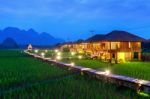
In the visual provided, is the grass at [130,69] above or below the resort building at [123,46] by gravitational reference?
below

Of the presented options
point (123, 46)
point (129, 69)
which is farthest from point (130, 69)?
point (123, 46)

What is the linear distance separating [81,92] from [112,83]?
357cm

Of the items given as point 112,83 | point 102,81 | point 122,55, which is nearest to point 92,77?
point 102,81

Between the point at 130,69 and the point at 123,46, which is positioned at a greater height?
the point at 123,46

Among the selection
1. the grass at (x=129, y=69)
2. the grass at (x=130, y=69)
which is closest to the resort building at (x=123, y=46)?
the grass at (x=130, y=69)

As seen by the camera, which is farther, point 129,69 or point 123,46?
point 123,46

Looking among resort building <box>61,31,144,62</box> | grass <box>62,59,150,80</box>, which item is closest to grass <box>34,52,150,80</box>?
grass <box>62,59,150,80</box>

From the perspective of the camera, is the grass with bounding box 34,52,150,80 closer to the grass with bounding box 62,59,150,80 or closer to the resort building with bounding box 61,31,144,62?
the grass with bounding box 62,59,150,80

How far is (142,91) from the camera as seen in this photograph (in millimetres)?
14883

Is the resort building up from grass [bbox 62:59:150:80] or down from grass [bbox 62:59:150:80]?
up

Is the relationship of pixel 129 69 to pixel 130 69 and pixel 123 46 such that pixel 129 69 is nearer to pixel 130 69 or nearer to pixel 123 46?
pixel 130 69

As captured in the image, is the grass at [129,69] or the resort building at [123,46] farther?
the resort building at [123,46]

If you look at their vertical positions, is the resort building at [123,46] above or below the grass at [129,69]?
above

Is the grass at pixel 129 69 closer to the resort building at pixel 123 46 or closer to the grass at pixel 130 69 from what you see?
the grass at pixel 130 69
